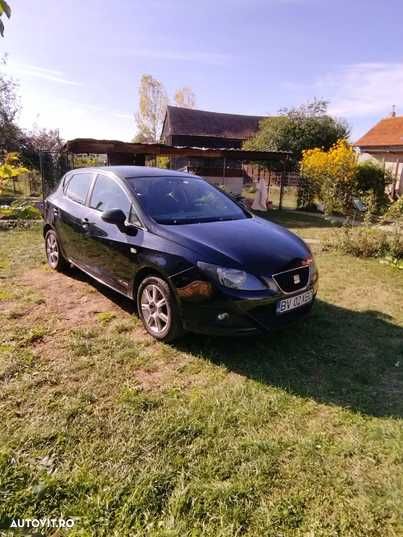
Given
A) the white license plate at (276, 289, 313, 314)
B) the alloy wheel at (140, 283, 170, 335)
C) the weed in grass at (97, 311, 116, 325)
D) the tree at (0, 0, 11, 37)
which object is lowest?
the weed in grass at (97, 311, 116, 325)

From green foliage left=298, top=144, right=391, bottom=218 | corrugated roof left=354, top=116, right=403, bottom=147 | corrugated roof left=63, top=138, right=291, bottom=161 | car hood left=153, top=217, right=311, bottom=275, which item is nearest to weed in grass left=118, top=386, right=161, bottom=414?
car hood left=153, top=217, right=311, bottom=275

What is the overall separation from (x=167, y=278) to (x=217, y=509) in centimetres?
193

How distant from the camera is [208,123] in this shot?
37406 millimetres

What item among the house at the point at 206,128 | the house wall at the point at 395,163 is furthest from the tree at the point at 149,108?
the house wall at the point at 395,163

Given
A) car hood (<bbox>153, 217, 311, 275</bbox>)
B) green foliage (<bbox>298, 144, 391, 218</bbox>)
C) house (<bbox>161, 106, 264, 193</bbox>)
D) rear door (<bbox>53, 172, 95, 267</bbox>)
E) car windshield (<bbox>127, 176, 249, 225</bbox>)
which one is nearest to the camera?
car hood (<bbox>153, 217, 311, 275</bbox>)

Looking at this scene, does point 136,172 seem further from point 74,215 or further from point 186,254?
point 186,254

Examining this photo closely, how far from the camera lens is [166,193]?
427cm

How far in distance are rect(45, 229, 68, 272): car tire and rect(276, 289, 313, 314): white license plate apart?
12.1ft

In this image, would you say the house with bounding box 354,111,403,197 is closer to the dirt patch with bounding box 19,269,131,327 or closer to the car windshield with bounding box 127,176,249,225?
the car windshield with bounding box 127,176,249,225

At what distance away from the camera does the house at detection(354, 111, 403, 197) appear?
1939cm

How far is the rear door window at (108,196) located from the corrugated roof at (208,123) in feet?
106

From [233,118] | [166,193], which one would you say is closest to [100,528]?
[166,193]

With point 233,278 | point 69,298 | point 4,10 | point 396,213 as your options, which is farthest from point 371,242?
point 4,10

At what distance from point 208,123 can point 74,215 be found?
35.5 metres
